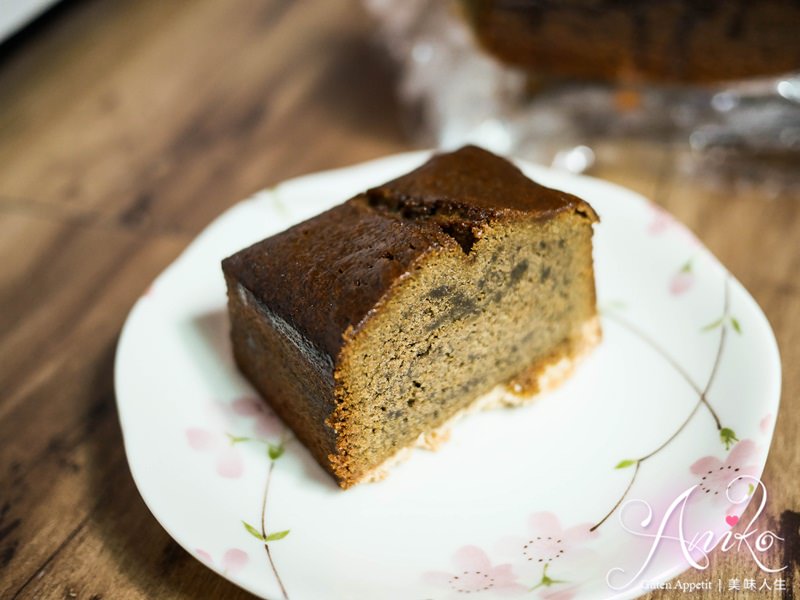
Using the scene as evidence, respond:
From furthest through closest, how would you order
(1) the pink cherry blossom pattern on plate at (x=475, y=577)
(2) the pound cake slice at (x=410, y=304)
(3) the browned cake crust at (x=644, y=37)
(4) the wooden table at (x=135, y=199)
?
(3) the browned cake crust at (x=644, y=37) → (4) the wooden table at (x=135, y=199) → (2) the pound cake slice at (x=410, y=304) → (1) the pink cherry blossom pattern on plate at (x=475, y=577)

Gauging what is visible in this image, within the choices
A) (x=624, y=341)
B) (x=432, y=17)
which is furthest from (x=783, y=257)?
(x=432, y=17)

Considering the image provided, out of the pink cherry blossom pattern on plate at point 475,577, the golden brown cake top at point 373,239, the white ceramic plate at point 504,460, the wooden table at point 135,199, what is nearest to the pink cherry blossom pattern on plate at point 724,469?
the white ceramic plate at point 504,460

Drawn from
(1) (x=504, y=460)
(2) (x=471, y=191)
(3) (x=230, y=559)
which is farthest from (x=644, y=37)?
(3) (x=230, y=559)

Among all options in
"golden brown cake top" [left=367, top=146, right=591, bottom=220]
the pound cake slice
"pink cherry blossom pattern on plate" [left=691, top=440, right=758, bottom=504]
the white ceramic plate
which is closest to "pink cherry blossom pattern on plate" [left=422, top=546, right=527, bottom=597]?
the white ceramic plate

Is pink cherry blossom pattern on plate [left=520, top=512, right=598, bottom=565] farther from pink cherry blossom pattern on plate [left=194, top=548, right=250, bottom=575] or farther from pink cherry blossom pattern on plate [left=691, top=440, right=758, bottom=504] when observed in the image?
pink cherry blossom pattern on plate [left=194, top=548, right=250, bottom=575]

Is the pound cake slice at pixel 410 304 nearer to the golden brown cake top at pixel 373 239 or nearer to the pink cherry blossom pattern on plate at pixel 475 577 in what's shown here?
the golden brown cake top at pixel 373 239

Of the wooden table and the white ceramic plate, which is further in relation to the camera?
the wooden table
